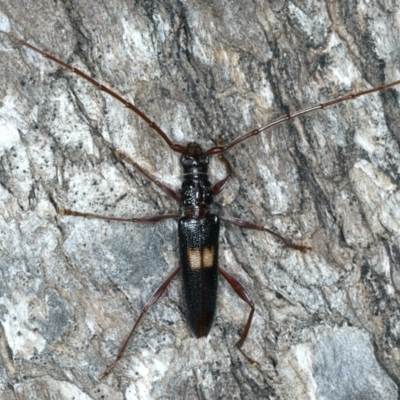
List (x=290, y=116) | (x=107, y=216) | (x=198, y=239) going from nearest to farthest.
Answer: (x=290, y=116) < (x=107, y=216) < (x=198, y=239)

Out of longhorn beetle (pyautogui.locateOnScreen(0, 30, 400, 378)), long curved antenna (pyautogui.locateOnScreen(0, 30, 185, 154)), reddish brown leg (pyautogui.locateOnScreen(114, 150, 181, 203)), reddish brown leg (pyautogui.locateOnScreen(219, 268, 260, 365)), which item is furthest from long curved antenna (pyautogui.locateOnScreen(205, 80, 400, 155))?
reddish brown leg (pyautogui.locateOnScreen(219, 268, 260, 365))

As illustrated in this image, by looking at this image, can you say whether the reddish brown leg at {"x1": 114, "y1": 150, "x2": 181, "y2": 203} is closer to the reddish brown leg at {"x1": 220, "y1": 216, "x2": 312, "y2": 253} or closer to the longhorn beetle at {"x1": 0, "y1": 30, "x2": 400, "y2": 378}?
the longhorn beetle at {"x1": 0, "y1": 30, "x2": 400, "y2": 378}

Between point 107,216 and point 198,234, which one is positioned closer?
point 107,216

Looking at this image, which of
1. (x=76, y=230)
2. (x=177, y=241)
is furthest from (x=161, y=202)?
(x=76, y=230)

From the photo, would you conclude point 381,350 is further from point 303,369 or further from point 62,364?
point 62,364

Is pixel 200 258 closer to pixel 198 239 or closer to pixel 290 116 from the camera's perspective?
pixel 198 239

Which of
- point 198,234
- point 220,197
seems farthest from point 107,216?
point 220,197

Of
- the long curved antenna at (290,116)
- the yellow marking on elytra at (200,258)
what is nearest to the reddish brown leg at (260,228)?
the yellow marking on elytra at (200,258)

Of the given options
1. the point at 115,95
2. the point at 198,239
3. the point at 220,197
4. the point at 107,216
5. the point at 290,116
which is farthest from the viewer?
the point at 220,197
